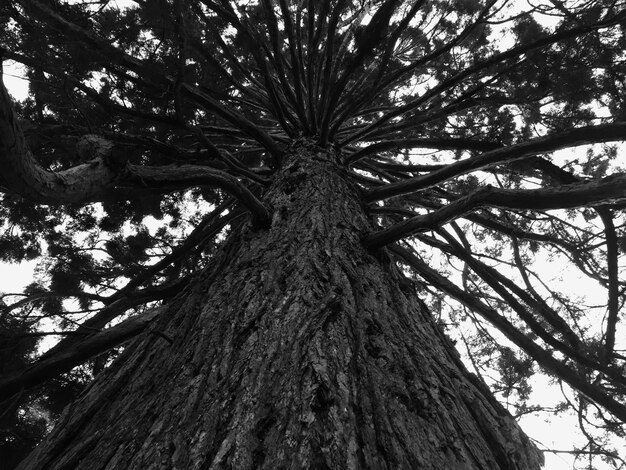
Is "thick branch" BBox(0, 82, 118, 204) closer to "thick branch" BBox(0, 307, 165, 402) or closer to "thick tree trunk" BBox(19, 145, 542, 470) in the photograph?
"thick tree trunk" BBox(19, 145, 542, 470)

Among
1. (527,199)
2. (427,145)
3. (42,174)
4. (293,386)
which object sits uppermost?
(427,145)

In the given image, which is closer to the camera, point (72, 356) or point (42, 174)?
point (42, 174)

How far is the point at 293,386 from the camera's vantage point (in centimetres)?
112

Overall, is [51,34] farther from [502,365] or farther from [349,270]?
[502,365]

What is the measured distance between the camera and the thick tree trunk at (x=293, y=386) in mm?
993

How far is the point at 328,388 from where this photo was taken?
1115 mm

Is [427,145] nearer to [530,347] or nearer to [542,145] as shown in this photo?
[542,145]

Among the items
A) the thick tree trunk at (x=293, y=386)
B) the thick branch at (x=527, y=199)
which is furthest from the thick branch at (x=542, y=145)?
the thick tree trunk at (x=293, y=386)

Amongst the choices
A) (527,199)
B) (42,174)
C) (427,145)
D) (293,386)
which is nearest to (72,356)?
(42,174)

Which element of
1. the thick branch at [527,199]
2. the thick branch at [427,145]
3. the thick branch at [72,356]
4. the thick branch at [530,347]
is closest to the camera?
the thick branch at [527,199]

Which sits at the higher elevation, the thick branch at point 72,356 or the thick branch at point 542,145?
the thick branch at point 542,145

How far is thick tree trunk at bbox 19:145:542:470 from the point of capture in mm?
993

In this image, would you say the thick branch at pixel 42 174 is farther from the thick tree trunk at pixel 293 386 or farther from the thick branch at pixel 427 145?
the thick branch at pixel 427 145

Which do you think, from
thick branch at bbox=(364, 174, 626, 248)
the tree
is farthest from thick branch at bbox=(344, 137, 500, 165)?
thick branch at bbox=(364, 174, 626, 248)
